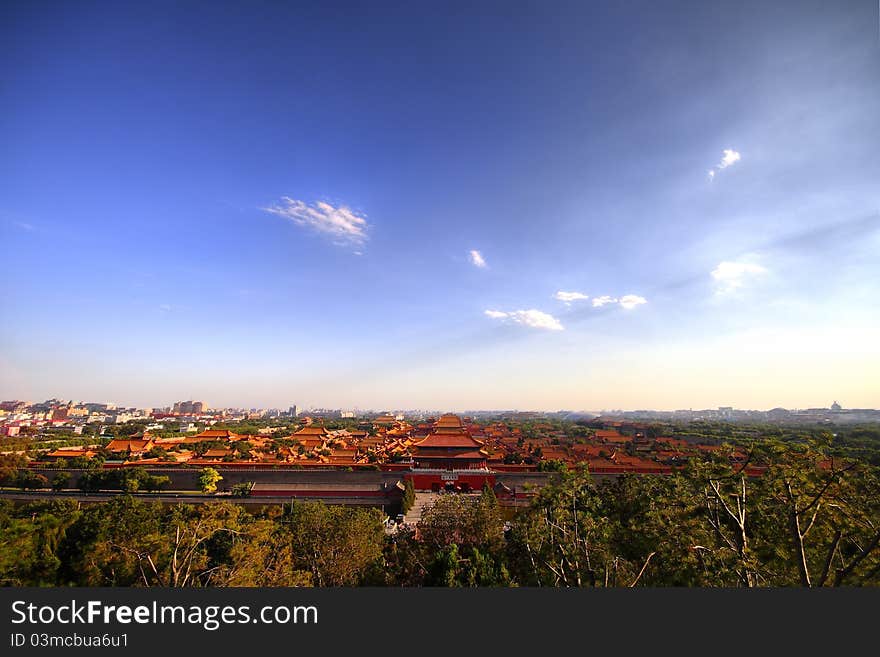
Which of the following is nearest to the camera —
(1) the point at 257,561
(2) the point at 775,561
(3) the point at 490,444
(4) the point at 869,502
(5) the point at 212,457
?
(4) the point at 869,502

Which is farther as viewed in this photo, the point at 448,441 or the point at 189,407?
the point at 189,407

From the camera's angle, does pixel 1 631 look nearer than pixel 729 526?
Yes

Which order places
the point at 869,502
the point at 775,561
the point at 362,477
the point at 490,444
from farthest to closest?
1. the point at 490,444
2. the point at 362,477
3. the point at 775,561
4. the point at 869,502

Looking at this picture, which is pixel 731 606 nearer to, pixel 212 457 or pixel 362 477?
pixel 362 477

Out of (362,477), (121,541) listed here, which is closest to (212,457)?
(362,477)

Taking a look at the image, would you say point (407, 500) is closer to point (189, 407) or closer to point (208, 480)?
point (208, 480)

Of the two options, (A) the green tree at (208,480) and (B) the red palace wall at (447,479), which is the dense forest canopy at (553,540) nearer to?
(A) the green tree at (208,480)

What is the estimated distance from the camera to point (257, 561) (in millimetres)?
7785

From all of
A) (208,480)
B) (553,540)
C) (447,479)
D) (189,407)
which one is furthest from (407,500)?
(189,407)

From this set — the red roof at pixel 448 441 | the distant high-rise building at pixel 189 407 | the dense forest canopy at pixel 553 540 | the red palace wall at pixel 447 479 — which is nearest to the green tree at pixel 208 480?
the red palace wall at pixel 447 479

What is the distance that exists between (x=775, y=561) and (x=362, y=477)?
19.1 meters

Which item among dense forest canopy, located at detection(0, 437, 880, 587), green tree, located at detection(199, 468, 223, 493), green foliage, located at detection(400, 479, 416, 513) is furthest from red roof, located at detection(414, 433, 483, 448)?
dense forest canopy, located at detection(0, 437, 880, 587)

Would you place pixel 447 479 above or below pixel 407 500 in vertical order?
below

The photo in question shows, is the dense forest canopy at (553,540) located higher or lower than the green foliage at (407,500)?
higher
